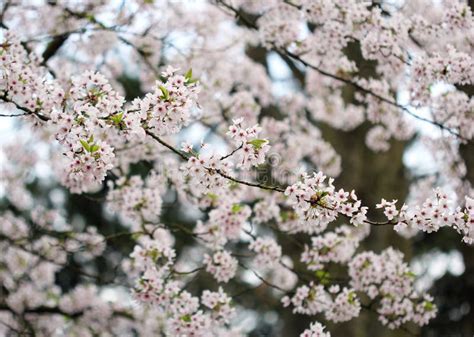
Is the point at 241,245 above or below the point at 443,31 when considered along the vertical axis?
below

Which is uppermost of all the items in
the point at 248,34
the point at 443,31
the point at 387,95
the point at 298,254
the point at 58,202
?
the point at 443,31

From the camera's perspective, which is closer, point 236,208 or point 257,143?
point 257,143

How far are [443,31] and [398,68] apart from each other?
47 centimetres

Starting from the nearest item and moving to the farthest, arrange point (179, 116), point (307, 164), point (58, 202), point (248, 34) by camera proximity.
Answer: point (179, 116)
point (248, 34)
point (307, 164)
point (58, 202)

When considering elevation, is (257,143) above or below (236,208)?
above

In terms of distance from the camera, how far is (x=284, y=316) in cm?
855

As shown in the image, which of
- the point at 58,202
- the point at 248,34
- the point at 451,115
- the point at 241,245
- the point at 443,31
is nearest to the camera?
the point at 443,31

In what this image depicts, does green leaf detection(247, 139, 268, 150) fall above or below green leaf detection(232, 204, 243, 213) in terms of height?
above

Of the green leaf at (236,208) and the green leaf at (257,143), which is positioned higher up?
the green leaf at (257,143)

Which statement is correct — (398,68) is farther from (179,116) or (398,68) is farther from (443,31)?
(179,116)

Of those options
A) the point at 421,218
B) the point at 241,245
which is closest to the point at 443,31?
the point at 421,218

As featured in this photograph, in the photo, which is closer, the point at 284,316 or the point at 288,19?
the point at 288,19

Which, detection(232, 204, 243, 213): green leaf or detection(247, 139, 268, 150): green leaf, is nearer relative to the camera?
detection(247, 139, 268, 150): green leaf

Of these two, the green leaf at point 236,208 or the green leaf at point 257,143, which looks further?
the green leaf at point 236,208
